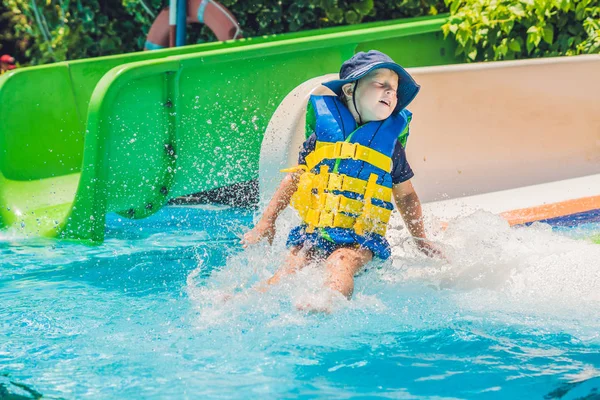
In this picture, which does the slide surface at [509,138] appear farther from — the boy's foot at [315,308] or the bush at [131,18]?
the bush at [131,18]

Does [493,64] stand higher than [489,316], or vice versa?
[493,64]

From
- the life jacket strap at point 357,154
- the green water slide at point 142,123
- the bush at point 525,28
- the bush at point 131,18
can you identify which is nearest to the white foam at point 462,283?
the life jacket strap at point 357,154

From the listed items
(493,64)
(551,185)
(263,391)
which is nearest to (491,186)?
(551,185)

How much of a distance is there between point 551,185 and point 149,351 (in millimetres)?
3405

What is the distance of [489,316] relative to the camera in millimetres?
3311

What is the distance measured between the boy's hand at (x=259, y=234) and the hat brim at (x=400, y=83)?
0.61 meters

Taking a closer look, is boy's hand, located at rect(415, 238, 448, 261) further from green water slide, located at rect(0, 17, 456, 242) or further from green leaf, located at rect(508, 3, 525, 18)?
green leaf, located at rect(508, 3, 525, 18)

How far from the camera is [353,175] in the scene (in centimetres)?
355

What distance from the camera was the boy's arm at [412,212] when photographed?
12.1 ft

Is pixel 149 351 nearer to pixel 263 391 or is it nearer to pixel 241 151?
pixel 263 391

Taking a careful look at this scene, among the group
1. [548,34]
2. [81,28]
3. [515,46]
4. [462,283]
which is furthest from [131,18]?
[462,283]

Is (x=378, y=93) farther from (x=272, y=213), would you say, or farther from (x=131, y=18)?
(x=131, y=18)

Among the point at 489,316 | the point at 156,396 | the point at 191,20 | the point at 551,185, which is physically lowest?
the point at 551,185

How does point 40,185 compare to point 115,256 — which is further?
point 40,185
